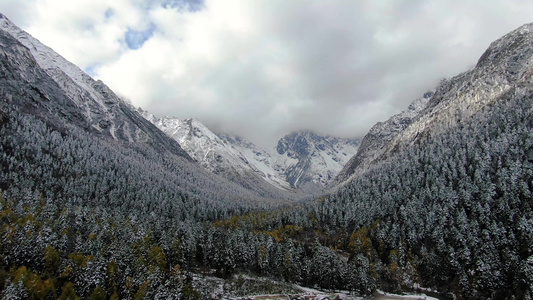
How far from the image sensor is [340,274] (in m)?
110

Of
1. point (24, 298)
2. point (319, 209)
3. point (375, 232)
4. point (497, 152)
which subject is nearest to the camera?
point (24, 298)

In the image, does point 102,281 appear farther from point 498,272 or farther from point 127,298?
point 498,272

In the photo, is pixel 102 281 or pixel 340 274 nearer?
pixel 102 281

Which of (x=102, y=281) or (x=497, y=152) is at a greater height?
(x=497, y=152)

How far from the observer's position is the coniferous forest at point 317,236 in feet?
265

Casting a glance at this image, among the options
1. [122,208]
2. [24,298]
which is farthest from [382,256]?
[122,208]

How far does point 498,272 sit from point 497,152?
87775 mm

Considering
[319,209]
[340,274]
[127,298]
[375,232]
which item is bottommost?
[127,298]

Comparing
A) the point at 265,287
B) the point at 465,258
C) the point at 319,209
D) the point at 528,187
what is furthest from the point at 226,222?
the point at 528,187

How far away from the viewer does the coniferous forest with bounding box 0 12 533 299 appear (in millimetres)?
80688

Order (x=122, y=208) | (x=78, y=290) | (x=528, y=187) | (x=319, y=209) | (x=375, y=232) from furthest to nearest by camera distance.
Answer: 1. (x=319, y=209)
2. (x=122, y=208)
3. (x=375, y=232)
4. (x=528, y=187)
5. (x=78, y=290)

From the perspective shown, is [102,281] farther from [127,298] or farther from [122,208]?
[122,208]

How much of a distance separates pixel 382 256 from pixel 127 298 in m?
101

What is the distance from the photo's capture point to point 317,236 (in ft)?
509
